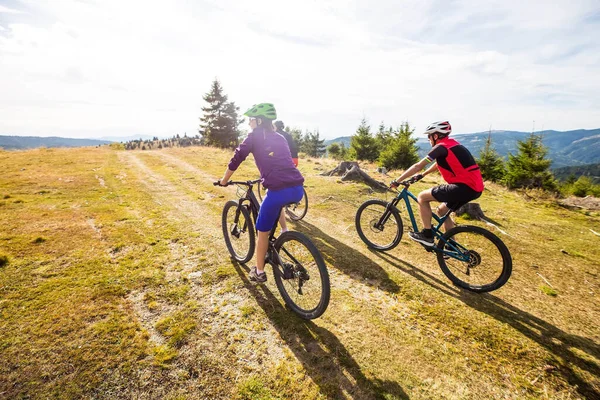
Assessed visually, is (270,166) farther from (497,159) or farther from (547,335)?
(497,159)

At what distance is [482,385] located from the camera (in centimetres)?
320

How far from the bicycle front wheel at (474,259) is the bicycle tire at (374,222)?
3.91 ft

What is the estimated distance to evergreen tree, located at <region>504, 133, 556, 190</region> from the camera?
24.8m

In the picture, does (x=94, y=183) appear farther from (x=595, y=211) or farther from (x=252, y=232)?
(x=595, y=211)

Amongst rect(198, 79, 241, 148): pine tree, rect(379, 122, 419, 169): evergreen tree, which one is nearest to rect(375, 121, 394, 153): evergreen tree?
rect(379, 122, 419, 169): evergreen tree

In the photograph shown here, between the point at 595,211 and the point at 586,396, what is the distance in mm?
14437

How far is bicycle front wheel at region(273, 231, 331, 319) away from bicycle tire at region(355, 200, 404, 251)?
3.19 metres

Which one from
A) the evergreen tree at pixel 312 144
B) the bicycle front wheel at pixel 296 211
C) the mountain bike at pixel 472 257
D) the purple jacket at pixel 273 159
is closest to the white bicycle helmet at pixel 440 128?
the mountain bike at pixel 472 257

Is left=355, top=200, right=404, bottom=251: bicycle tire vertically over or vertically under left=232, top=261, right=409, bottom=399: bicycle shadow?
over

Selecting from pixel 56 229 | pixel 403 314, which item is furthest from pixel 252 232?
pixel 56 229

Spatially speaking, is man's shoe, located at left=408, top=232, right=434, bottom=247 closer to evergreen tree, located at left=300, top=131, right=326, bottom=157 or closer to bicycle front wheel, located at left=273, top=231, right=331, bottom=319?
bicycle front wheel, located at left=273, top=231, right=331, bottom=319

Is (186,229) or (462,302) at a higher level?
(186,229)

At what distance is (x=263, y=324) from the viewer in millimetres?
4012

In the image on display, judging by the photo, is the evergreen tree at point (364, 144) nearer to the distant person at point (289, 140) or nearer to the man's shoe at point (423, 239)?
the distant person at point (289, 140)
